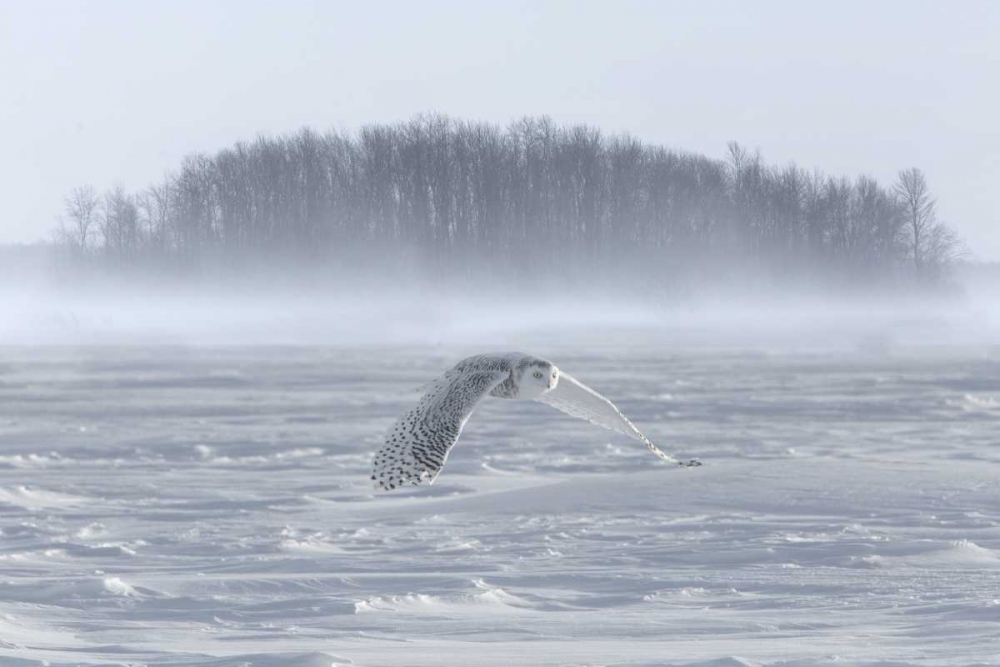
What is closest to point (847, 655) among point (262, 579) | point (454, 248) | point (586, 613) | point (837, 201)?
point (586, 613)

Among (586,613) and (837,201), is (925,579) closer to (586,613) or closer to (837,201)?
(586,613)

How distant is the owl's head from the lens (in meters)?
8.04

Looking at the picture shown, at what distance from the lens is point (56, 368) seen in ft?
133

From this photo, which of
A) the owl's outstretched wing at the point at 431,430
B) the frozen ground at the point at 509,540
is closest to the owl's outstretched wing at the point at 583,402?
the owl's outstretched wing at the point at 431,430

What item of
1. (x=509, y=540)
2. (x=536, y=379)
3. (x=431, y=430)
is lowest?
(x=509, y=540)

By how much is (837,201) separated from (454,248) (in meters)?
25.2

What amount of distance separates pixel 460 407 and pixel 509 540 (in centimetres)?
692

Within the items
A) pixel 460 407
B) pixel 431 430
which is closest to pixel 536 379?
pixel 460 407

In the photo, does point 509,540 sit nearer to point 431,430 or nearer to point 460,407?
point 460,407

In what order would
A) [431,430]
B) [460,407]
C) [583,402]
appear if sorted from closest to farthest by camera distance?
[431,430] < [460,407] < [583,402]

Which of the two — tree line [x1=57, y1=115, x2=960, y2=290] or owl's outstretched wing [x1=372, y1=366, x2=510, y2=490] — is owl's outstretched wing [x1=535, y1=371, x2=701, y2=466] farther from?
tree line [x1=57, y1=115, x2=960, y2=290]

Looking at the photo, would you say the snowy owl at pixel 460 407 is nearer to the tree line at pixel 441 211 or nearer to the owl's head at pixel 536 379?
the owl's head at pixel 536 379

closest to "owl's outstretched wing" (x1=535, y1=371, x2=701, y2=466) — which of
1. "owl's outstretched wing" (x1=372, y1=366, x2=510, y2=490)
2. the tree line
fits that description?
"owl's outstretched wing" (x1=372, y1=366, x2=510, y2=490)

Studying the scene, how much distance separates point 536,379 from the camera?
8070 millimetres
